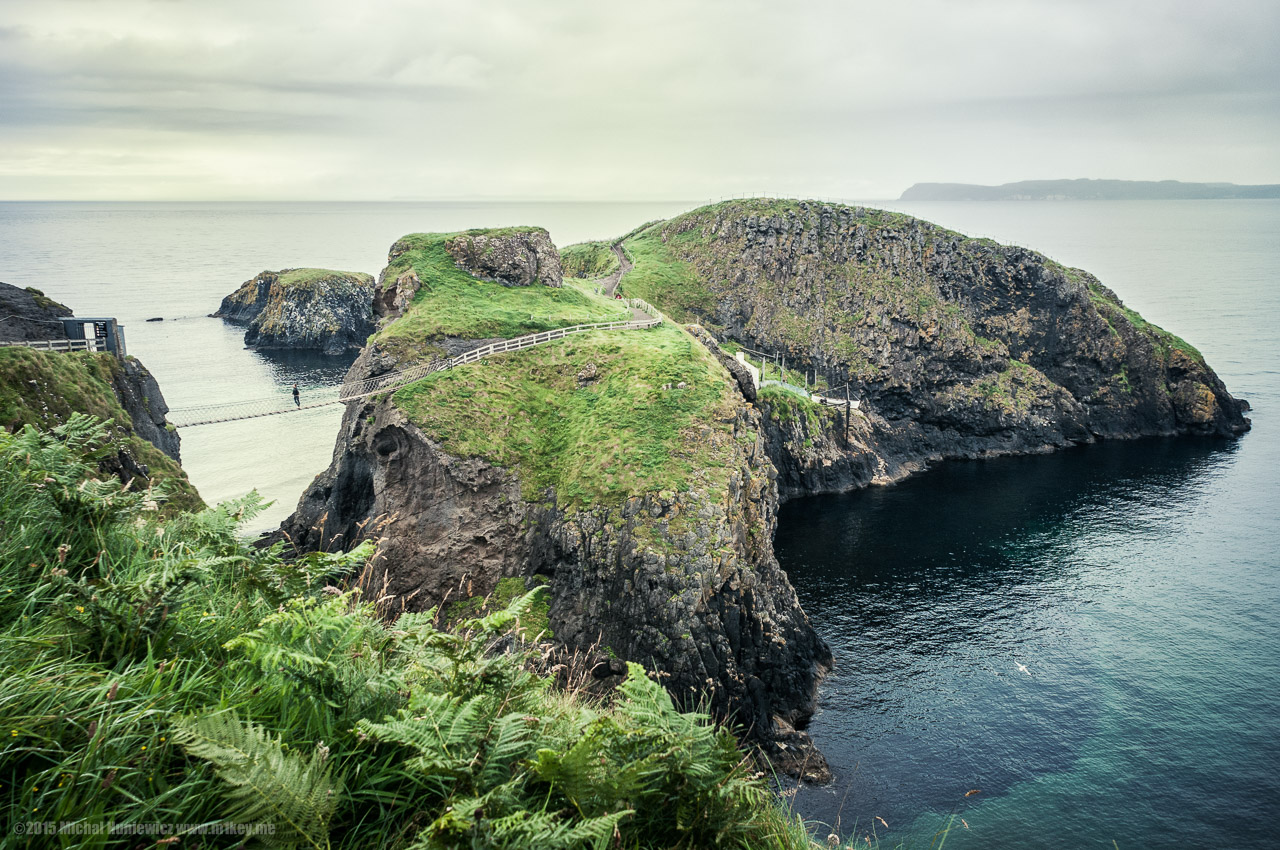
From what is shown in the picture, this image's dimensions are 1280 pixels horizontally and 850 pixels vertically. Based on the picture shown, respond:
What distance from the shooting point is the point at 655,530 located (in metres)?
39.2

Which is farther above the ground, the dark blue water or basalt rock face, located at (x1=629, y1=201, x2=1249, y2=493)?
basalt rock face, located at (x1=629, y1=201, x2=1249, y2=493)

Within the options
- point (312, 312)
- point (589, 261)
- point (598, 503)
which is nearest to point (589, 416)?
point (598, 503)

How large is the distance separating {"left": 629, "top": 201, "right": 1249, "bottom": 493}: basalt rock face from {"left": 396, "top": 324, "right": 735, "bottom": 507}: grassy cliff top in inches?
1801

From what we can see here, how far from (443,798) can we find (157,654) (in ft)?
9.91

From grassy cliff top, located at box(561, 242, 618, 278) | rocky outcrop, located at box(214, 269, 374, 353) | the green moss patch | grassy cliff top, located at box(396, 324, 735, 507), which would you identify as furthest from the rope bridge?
the green moss patch

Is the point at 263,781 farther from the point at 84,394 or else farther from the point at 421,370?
the point at 421,370

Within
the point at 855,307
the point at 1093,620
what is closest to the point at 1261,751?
the point at 1093,620

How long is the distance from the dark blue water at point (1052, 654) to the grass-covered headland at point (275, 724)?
10890 millimetres

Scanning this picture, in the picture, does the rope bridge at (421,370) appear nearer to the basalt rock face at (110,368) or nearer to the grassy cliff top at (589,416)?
the grassy cliff top at (589,416)

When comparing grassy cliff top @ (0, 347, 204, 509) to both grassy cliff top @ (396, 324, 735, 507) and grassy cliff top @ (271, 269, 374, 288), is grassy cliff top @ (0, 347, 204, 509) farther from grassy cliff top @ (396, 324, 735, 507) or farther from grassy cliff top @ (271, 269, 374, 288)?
grassy cliff top @ (271, 269, 374, 288)

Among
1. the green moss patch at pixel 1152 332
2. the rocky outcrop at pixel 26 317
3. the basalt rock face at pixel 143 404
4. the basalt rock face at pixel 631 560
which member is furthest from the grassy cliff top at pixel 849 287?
the rocky outcrop at pixel 26 317

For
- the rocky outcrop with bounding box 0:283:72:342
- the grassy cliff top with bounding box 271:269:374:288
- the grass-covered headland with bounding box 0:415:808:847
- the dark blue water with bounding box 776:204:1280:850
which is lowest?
the dark blue water with bounding box 776:204:1280:850

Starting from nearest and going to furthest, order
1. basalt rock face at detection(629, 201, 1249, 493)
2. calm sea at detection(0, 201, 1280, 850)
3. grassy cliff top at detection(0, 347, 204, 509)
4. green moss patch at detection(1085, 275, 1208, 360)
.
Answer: grassy cliff top at detection(0, 347, 204, 509), calm sea at detection(0, 201, 1280, 850), basalt rock face at detection(629, 201, 1249, 493), green moss patch at detection(1085, 275, 1208, 360)

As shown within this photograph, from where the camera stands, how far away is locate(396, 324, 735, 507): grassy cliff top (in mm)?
42844
